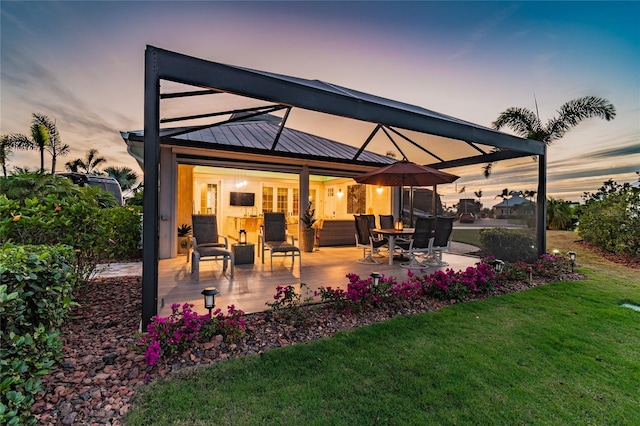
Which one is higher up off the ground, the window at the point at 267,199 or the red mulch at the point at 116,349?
the window at the point at 267,199

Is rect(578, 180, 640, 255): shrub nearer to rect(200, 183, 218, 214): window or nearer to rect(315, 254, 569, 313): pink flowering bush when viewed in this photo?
rect(315, 254, 569, 313): pink flowering bush

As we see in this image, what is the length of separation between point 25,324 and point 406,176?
23.4 ft

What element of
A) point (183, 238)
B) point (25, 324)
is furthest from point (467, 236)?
point (25, 324)

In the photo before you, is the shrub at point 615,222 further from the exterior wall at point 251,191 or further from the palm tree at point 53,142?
the palm tree at point 53,142

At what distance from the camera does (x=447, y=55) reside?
7.70 metres

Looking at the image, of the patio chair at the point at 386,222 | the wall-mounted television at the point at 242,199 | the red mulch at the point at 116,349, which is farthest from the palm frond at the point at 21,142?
the patio chair at the point at 386,222

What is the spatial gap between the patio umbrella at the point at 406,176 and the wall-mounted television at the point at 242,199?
6070 mm

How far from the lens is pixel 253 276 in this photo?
5590 millimetres

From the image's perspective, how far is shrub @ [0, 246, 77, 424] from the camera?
1.54 meters

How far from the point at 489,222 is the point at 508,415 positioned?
27.1 ft

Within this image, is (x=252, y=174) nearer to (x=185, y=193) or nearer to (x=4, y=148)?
(x=185, y=193)

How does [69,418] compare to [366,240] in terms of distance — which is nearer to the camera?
[69,418]

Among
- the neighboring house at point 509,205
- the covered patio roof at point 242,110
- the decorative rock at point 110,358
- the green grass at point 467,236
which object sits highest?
the covered patio roof at point 242,110

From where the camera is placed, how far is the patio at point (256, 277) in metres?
4.09
